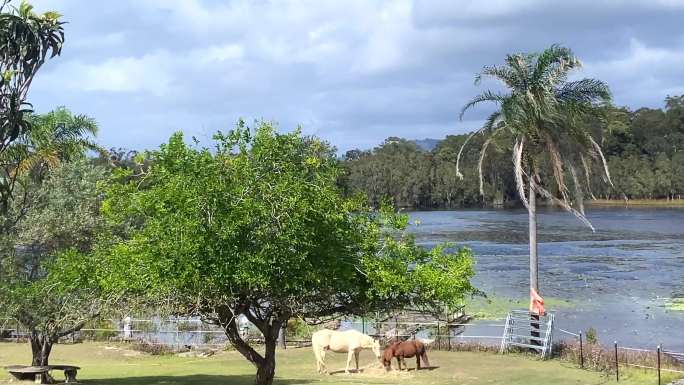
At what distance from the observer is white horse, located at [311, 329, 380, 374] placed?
26.2 m

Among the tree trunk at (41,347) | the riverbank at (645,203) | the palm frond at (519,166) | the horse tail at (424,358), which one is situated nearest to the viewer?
the tree trunk at (41,347)

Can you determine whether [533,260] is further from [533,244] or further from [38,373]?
[38,373]

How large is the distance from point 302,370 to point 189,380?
15.6 ft

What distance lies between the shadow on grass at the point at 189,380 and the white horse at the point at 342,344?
225 cm

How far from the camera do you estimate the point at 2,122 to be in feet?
66.4

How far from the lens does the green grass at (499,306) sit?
44.2 meters

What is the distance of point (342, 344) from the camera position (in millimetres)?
26344

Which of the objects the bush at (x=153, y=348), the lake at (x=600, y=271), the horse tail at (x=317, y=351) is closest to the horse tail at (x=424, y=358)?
the horse tail at (x=317, y=351)

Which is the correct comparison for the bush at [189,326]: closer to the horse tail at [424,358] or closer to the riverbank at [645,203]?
the horse tail at [424,358]

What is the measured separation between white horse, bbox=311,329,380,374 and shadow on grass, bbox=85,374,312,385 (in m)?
2.25

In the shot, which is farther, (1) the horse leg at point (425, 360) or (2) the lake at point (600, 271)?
(2) the lake at point (600, 271)

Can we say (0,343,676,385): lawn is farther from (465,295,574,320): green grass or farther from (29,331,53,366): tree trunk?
(465,295,574,320): green grass

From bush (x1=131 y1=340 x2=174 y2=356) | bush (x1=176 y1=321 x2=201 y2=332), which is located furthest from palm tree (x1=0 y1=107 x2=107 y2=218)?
bush (x1=176 y1=321 x2=201 y2=332)

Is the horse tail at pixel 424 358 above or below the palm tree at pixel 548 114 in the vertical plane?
below
